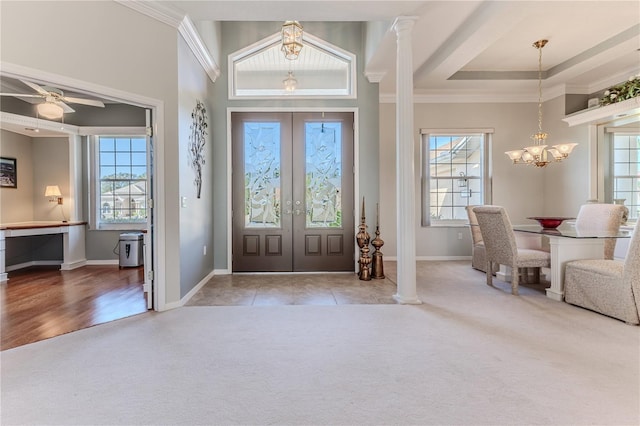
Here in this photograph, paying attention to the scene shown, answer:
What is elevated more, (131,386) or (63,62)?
(63,62)

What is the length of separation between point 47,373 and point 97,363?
10.4 inches

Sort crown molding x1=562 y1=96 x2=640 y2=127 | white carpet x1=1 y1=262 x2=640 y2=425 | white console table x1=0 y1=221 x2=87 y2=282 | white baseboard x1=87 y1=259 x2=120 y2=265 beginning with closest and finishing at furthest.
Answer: white carpet x1=1 y1=262 x2=640 y2=425 → crown molding x1=562 y1=96 x2=640 y2=127 → white console table x1=0 y1=221 x2=87 y2=282 → white baseboard x1=87 y1=259 x2=120 y2=265

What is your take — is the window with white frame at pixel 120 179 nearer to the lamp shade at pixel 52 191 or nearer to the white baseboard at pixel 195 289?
the lamp shade at pixel 52 191

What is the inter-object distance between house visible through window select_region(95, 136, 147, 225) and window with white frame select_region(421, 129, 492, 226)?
18.1ft

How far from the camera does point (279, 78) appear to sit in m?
5.14

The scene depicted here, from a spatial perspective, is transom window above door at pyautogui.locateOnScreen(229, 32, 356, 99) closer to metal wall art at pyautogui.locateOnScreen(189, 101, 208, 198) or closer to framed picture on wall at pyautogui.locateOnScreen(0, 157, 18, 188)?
metal wall art at pyautogui.locateOnScreen(189, 101, 208, 198)

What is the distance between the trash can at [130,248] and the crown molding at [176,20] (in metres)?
3.11

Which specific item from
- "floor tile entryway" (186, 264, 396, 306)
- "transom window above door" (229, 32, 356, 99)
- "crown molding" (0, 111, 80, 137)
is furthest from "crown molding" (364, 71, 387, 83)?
"crown molding" (0, 111, 80, 137)

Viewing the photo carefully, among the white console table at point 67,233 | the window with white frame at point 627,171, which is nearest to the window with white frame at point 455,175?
the window with white frame at point 627,171

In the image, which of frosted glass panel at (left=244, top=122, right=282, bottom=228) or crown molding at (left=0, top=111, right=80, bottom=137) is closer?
crown molding at (left=0, top=111, right=80, bottom=137)

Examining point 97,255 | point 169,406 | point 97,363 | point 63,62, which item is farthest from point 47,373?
point 97,255

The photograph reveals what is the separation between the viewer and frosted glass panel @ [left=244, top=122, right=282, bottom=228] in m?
5.10

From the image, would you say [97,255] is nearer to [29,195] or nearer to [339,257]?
[29,195]

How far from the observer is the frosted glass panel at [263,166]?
5098mm
